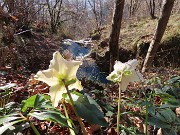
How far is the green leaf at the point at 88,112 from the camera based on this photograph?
2.27ft

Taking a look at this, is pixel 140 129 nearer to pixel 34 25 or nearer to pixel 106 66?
pixel 106 66

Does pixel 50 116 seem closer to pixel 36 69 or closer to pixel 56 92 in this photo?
pixel 56 92

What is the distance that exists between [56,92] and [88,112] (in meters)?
0.10

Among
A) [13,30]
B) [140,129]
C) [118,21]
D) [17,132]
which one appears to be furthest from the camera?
[13,30]

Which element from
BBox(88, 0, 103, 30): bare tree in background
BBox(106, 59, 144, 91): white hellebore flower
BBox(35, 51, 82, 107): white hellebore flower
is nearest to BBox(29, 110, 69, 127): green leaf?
BBox(35, 51, 82, 107): white hellebore flower

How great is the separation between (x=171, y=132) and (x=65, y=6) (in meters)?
18.1

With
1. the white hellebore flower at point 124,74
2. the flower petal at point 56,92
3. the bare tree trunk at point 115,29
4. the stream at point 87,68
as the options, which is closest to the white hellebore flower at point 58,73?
the flower petal at point 56,92

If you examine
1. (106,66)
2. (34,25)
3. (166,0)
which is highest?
(166,0)

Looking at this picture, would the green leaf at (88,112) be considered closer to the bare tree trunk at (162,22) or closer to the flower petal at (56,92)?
the flower petal at (56,92)

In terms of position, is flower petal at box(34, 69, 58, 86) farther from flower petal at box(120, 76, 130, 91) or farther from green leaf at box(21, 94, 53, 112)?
flower petal at box(120, 76, 130, 91)

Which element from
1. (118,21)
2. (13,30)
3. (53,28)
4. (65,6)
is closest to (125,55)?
(13,30)

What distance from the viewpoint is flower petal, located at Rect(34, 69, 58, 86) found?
0.66 metres

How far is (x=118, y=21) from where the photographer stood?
4512 mm

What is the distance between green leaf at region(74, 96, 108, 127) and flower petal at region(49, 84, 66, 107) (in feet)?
0.21
